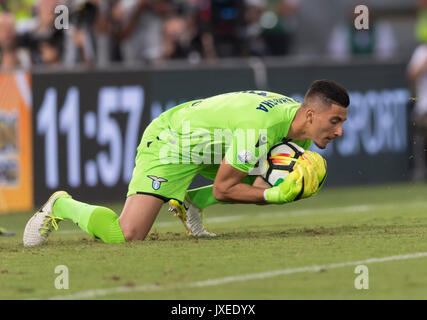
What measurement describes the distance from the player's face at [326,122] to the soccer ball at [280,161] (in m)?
0.19

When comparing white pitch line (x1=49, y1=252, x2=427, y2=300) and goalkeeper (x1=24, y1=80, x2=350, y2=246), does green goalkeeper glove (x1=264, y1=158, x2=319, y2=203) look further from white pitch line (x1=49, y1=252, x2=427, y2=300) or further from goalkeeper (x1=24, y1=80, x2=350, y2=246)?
white pitch line (x1=49, y1=252, x2=427, y2=300)

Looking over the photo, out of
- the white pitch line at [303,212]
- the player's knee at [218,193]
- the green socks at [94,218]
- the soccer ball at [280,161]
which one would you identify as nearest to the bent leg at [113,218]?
the green socks at [94,218]

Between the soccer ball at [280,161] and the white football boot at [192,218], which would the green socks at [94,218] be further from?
the soccer ball at [280,161]

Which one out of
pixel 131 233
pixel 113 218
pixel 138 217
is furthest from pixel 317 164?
pixel 113 218

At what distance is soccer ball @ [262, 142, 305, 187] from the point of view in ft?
29.8

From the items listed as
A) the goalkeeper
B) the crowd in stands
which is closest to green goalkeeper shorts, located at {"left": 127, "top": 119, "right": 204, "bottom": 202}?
the goalkeeper

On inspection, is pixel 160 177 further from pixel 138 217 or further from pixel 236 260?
pixel 236 260

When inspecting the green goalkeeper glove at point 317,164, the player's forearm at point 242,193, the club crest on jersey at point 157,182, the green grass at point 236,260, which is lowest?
the green grass at point 236,260

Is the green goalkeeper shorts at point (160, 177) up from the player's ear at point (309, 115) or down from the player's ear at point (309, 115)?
down

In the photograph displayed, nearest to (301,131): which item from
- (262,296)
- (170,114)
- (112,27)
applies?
(170,114)

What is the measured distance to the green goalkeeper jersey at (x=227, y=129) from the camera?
886cm
